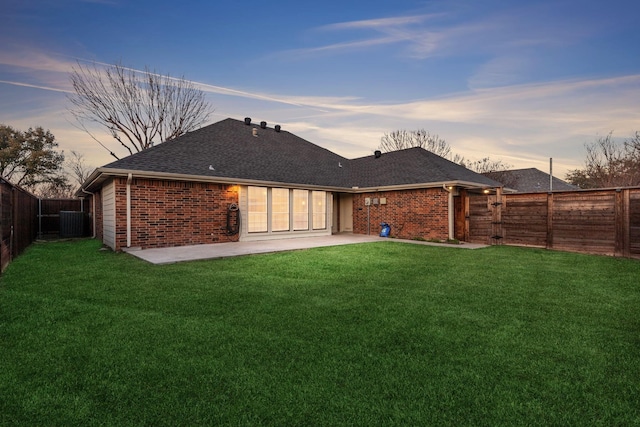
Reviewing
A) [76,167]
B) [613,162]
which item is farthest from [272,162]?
[76,167]

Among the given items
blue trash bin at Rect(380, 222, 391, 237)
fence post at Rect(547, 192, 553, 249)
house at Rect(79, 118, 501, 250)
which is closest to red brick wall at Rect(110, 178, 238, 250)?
house at Rect(79, 118, 501, 250)

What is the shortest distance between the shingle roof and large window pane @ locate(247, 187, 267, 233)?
553mm

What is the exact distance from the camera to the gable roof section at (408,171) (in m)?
13.1

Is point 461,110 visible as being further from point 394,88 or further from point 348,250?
Result: point 348,250

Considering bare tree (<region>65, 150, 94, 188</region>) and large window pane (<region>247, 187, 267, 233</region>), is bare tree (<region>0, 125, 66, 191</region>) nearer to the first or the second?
bare tree (<region>65, 150, 94, 188</region>)

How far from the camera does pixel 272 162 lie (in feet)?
44.6

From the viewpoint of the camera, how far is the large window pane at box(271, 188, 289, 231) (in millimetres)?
12401

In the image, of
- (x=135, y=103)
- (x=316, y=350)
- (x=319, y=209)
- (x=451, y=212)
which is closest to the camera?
(x=316, y=350)

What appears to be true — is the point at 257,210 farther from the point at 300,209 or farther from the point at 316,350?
the point at 316,350

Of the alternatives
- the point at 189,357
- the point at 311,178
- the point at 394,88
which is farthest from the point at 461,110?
the point at 189,357

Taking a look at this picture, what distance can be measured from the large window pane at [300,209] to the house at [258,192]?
0.04 meters

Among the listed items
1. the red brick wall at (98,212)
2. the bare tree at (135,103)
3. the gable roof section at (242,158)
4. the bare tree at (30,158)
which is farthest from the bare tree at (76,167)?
the gable roof section at (242,158)

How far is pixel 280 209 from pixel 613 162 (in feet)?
78.0

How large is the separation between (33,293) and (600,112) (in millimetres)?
19337
